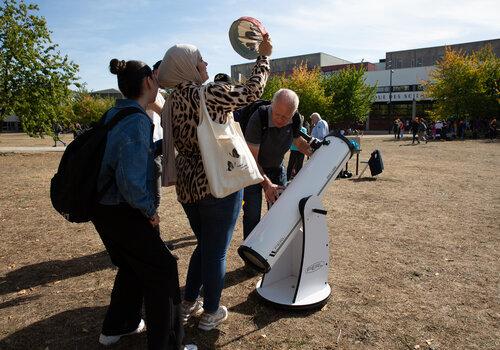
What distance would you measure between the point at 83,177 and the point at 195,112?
795mm

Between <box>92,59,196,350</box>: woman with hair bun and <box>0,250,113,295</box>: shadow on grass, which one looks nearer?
<box>92,59,196,350</box>: woman with hair bun

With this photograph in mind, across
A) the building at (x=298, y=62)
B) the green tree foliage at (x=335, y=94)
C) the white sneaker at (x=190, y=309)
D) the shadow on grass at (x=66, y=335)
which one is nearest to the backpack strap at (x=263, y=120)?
the white sneaker at (x=190, y=309)

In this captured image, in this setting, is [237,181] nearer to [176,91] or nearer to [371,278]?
[176,91]

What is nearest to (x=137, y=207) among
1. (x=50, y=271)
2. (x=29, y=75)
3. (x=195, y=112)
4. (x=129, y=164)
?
(x=129, y=164)

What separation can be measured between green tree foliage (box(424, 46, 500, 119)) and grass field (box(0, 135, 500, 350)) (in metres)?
28.7

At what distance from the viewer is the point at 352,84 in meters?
39.5

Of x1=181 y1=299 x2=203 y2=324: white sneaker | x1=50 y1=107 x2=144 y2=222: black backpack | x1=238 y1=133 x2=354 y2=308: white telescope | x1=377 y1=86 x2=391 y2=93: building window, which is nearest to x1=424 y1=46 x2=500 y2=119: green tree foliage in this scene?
x1=377 y1=86 x2=391 y2=93: building window

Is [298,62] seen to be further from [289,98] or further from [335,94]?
[289,98]

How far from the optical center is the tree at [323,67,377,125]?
3972 cm

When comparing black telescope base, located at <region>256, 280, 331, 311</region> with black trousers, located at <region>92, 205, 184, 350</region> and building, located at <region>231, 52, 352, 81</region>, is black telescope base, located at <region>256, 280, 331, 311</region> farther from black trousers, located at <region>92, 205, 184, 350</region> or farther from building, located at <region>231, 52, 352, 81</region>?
building, located at <region>231, 52, 352, 81</region>

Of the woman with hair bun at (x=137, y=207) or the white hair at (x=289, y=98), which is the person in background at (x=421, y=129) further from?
the woman with hair bun at (x=137, y=207)

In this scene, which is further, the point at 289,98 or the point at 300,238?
the point at 300,238

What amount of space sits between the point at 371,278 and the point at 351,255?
0.73 meters

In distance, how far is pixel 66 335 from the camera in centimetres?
313
